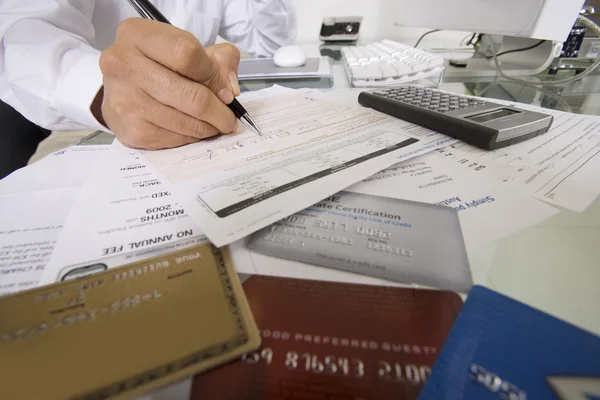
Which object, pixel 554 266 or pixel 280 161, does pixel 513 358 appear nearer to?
pixel 554 266

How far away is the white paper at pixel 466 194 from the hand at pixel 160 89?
0.65ft

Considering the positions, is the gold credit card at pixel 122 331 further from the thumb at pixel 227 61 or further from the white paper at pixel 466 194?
the thumb at pixel 227 61

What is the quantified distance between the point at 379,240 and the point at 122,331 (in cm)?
16

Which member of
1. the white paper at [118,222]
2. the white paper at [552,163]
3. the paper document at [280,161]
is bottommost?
the white paper at [118,222]

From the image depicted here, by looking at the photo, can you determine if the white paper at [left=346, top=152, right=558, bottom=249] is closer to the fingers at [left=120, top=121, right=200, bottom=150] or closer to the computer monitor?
the fingers at [left=120, top=121, right=200, bottom=150]

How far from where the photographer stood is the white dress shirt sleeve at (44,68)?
1.31 ft

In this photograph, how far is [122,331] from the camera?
0.15 metres

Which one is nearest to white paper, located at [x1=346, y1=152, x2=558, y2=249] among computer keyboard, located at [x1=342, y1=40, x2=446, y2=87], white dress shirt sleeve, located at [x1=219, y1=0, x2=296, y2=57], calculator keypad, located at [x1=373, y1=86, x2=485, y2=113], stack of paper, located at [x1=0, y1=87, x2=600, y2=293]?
stack of paper, located at [x1=0, y1=87, x2=600, y2=293]

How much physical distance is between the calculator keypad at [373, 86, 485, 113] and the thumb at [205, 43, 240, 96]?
0.71ft

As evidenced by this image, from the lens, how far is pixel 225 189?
0.83 feet

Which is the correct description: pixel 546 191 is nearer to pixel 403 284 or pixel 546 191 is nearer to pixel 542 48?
pixel 403 284

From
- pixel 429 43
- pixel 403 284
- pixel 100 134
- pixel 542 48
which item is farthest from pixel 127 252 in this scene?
pixel 429 43

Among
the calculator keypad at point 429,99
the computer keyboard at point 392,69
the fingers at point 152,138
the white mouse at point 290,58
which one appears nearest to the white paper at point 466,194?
the calculator keypad at point 429,99

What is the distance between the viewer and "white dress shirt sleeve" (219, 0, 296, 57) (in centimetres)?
89
